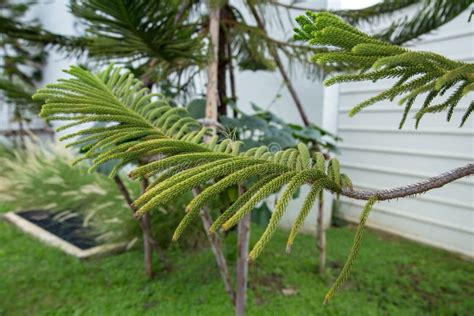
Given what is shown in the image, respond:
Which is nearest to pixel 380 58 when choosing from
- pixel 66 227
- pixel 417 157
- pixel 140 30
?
pixel 140 30

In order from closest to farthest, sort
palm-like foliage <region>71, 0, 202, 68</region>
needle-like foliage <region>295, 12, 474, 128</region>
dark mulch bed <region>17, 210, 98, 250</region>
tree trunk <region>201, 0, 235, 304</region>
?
1. needle-like foliage <region>295, 12, 474, 128</region>
2. palm-like foliage <region>71, 0, 202, 68</region>
3. tree trunk <region>201, 0, 235, 304</region>
4. dark mulch bed <region>17, 210, 98, 250</region>

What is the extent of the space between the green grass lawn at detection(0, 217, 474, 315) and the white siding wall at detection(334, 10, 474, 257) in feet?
0.76

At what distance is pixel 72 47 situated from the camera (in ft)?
4.47

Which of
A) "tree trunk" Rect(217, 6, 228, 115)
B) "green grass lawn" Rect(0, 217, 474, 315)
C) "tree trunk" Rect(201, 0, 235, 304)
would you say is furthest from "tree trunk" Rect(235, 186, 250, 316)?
"tree trunk" Rect(217, 6, 228, 115)

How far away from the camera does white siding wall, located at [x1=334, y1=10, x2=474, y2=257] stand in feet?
6.49

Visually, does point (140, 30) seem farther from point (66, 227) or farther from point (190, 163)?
point (66, 227)

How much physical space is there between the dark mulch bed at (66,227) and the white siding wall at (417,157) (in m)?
1.73

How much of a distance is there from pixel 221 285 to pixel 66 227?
1.43m

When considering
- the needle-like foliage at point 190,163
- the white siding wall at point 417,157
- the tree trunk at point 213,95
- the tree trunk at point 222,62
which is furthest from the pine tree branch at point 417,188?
the white siding wall at point 417,157

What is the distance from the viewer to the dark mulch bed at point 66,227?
2117 mm

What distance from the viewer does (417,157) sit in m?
2.23

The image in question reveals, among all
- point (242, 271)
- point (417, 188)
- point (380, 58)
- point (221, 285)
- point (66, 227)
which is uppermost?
point (380, 58)

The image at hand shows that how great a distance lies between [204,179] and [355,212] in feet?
8.00

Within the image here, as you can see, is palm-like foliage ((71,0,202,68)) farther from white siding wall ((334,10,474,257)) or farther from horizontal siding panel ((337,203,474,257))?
horizontal siding panel ((337,203,474,257))
